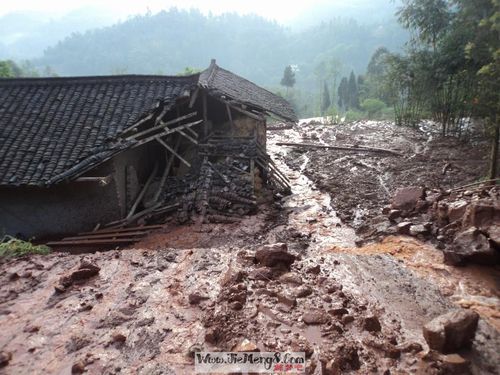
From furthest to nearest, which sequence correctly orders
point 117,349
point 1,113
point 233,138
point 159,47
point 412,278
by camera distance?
point 159,47 < point 233,138 < point 1,113 < point 412,278 < point 117,349

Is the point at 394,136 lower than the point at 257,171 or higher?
higher

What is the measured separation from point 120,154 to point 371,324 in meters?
7.47

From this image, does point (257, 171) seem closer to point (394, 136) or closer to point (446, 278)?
point (446, 278)

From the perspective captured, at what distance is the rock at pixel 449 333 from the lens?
2477mm

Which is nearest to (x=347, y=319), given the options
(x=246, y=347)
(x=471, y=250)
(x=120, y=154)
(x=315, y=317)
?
(x=315, y=317)

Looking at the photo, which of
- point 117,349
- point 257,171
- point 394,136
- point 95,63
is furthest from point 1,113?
point 95,63

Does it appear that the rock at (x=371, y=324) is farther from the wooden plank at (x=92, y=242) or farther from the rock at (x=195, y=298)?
the wooden plank at (x=92, y=242)

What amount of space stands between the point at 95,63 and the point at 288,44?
202 feet

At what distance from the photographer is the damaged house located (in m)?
7.77

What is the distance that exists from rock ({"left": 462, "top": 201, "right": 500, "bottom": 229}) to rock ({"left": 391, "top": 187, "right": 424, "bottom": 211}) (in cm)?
131

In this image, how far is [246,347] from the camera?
8.61ft

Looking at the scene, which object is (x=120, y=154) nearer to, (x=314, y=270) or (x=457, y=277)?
(x=314, y=270)

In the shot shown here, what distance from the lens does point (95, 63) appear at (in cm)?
9075

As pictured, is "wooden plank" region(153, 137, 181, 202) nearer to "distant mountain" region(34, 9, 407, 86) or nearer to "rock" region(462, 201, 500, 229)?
"rock" region(462, 201, 500, 229)
